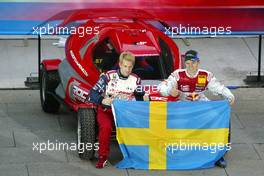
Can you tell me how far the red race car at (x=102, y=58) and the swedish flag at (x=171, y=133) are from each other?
1.30 ft

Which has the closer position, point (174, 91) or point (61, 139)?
point (174, 91)

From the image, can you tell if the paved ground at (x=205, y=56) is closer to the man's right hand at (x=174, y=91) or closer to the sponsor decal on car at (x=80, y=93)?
the sponsor decal on car at (x=80, y=93)

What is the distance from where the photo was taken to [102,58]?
1296 cm

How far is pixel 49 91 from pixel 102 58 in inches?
39.7

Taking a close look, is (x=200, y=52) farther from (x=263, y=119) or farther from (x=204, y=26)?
(x=263, y=119)

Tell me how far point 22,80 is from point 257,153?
13.8 feet

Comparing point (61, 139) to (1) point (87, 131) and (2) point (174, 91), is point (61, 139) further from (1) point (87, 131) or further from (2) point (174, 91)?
(2) point (174, 91)

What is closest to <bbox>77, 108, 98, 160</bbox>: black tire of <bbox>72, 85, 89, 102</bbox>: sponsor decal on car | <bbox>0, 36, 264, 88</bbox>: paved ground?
<bbox>72, 85, 89, 102</bbox>: sponsor decal on car

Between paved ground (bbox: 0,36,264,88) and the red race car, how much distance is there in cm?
161

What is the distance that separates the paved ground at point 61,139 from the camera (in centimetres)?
1168

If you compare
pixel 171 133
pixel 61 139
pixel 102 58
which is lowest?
pixel 61 139

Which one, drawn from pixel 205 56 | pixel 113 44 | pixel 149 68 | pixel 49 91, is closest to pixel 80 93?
pixel 113 44

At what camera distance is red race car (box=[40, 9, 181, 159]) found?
1264cm

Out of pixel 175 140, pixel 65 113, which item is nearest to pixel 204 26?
pixel 65 113
